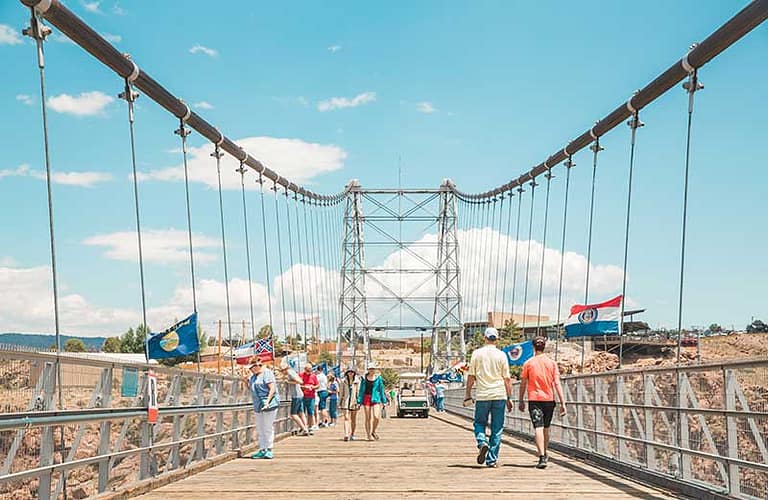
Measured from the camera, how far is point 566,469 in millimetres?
12508

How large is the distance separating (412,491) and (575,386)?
18.6ft

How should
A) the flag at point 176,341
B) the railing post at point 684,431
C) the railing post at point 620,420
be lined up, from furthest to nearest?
the flag at point 176,341, the railing post at point 620,420, the railing post at point 684,431

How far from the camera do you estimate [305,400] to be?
22.8 metres

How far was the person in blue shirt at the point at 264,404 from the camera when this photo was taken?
1509 centimetres

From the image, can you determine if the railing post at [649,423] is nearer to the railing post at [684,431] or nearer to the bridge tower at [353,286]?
the railing post at [684,431]

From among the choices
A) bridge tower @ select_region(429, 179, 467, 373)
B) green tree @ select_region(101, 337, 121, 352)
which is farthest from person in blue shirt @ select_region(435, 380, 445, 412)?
green tree @ select_region(101, 337, 121, 352)

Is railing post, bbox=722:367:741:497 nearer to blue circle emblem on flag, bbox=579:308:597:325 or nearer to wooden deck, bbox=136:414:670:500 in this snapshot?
wooden deck, bbox=136:414:670:500

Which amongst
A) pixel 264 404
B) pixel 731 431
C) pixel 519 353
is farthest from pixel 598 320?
pixel 731 431

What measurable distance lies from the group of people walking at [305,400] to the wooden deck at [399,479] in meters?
0.53

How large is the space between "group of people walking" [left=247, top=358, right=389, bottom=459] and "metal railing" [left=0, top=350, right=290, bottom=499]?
1966mm

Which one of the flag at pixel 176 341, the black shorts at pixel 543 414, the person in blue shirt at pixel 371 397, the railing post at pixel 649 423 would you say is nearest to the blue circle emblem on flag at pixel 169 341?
the flag at pixel 176 341

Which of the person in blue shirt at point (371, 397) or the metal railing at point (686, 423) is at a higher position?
the metal railing at point (686, 423)

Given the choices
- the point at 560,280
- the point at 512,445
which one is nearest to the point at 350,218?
the point at 560,280

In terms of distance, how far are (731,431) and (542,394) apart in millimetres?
4242
